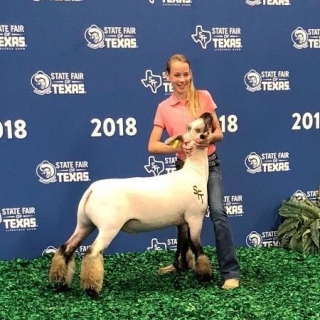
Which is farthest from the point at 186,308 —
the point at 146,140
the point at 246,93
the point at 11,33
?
the point at 11,33

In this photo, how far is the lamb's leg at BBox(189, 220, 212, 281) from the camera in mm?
3264

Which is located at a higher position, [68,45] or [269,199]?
[68,45]

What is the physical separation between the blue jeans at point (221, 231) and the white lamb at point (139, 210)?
0.07 metres

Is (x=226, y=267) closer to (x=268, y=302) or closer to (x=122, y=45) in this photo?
(x=268, y=302)

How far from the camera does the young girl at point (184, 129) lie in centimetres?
324

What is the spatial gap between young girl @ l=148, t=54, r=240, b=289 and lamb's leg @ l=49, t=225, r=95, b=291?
62cm

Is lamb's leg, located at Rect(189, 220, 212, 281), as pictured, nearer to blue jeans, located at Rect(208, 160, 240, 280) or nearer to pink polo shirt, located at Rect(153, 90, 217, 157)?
blue jeans, located at Rect(208, 160, 240, 280)

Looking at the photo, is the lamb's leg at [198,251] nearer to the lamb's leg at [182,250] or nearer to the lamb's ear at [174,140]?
the lamb's leg at [182,250]

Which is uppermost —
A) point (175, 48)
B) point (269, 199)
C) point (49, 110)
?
point (175, 48)

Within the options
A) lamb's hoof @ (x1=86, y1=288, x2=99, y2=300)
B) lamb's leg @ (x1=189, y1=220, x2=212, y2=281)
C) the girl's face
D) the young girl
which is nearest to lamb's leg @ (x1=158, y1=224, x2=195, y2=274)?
lamb's leg @ (x1=189, y1=220, x2=212, y2=281)

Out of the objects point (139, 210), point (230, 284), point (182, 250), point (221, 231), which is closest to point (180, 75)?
point (139, 210)

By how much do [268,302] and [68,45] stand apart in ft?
7.18

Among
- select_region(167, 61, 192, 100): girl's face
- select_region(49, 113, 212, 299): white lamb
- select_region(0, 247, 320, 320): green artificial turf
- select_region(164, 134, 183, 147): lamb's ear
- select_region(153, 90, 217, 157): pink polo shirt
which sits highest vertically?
select_region(167, 61, 192, 100): girl's face

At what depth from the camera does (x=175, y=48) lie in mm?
4184
